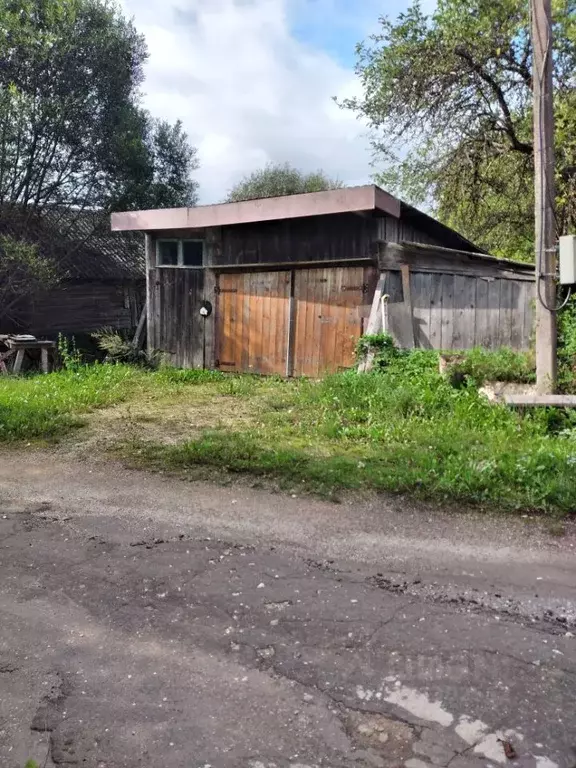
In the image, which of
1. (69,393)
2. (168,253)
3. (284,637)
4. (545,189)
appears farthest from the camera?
(168,253)

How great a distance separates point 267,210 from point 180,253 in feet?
8.47

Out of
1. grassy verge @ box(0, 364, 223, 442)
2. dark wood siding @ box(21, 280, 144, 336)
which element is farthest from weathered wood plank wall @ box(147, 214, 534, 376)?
dark wood siding @ box(21, 280, 144, 336)

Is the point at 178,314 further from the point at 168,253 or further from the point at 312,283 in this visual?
the point at 312,283

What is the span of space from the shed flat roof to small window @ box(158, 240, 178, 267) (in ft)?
1.45

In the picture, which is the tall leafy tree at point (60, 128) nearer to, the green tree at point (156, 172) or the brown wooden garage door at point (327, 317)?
the green tree at point (156, 172)

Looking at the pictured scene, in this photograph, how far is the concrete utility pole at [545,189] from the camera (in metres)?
6.78

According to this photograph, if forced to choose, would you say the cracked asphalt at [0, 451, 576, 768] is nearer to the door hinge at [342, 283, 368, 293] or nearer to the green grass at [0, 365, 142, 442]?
the green grass at [0, 365, 142, 442]

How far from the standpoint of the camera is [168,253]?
41.1 feet

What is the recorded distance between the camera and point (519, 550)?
12.7 feet

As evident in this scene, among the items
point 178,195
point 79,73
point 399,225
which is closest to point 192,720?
point 399,225

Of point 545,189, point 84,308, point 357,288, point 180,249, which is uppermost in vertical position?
point 180,249

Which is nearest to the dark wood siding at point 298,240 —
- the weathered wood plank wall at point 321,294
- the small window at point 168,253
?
the weathered wood plank wall at point 321,294

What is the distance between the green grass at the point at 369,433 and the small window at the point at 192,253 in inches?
131

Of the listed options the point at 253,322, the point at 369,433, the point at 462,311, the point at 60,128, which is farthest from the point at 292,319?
the point at 60,128
